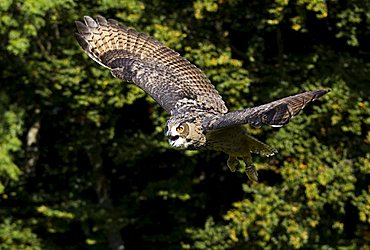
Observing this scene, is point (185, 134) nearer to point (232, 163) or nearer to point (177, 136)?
point (177, 136)

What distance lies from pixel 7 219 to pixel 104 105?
8.83 feet

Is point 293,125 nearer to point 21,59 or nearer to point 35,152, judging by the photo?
point 21,59

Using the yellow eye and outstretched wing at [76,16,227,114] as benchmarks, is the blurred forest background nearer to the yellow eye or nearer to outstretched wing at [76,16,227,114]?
outstretched wing at [76,16,227,114]

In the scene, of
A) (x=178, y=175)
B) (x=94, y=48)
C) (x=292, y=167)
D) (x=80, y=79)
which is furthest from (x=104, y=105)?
(x=94, y=48)

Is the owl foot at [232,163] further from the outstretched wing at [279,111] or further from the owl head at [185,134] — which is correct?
the outstretched wing at [279,111]

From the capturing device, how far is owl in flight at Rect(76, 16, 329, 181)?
18.0 ft

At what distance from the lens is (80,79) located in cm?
Answer: 1130

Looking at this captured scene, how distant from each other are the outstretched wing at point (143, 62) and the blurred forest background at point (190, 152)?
2.53 meters

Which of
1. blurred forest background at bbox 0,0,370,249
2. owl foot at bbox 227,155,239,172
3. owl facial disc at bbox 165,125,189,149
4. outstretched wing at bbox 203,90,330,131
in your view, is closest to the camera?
outstretched wing at bbox 203,90,330,131

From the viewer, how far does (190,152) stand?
36.6 ft

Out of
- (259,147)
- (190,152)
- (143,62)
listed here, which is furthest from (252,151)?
(190,152)

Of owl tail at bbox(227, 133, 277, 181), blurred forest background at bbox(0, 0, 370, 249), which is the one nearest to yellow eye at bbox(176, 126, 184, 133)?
owl tail at bbox(227, 133, 277, 181)

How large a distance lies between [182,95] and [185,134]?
105 cm

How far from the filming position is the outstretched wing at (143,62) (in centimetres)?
714
